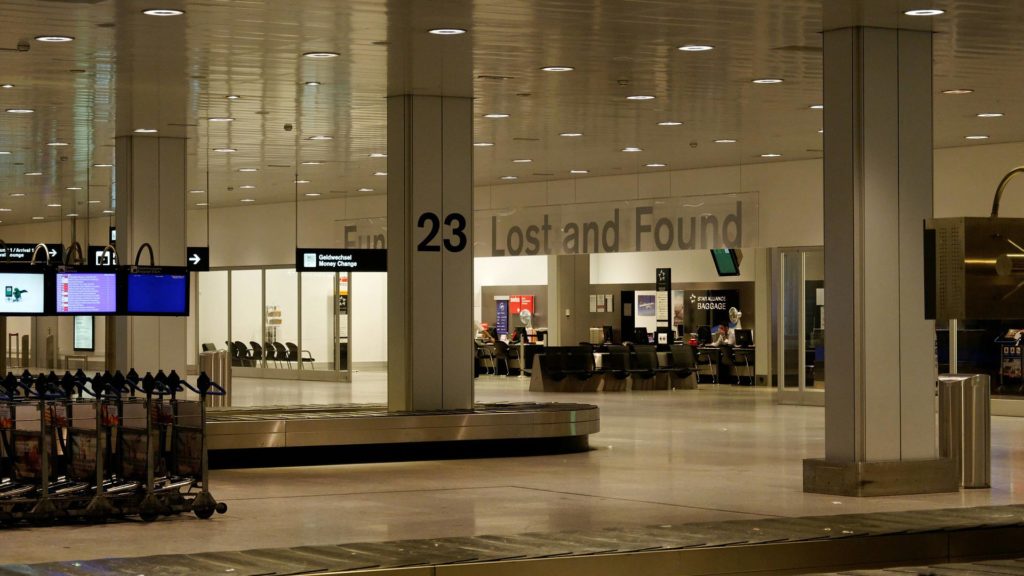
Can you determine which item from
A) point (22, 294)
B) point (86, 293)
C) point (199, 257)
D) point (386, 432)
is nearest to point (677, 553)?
point (386, 432)

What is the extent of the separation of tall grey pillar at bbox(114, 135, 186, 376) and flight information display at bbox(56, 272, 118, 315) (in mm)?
3412

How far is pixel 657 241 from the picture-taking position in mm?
22062

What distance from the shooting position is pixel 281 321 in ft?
111

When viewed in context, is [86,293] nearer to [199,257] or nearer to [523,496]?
[523,496]

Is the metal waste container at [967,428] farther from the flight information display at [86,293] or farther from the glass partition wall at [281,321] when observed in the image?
the glass partition wall at [281,321]

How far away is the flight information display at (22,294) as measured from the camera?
45.8 feet

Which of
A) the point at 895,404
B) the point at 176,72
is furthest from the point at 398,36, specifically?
the point at 895,404

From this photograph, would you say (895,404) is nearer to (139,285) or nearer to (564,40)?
(564,40)

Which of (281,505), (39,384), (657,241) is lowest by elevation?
Answer: (281,505)

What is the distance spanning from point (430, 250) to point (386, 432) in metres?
1.89

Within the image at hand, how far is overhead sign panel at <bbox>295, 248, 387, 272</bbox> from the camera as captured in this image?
21828mm

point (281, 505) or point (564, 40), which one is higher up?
point (564, 40)

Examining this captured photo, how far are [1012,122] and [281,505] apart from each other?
34.7 feet

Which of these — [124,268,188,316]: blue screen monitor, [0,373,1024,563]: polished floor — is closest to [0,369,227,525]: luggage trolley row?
[0,373,1024,563]: polished floor
